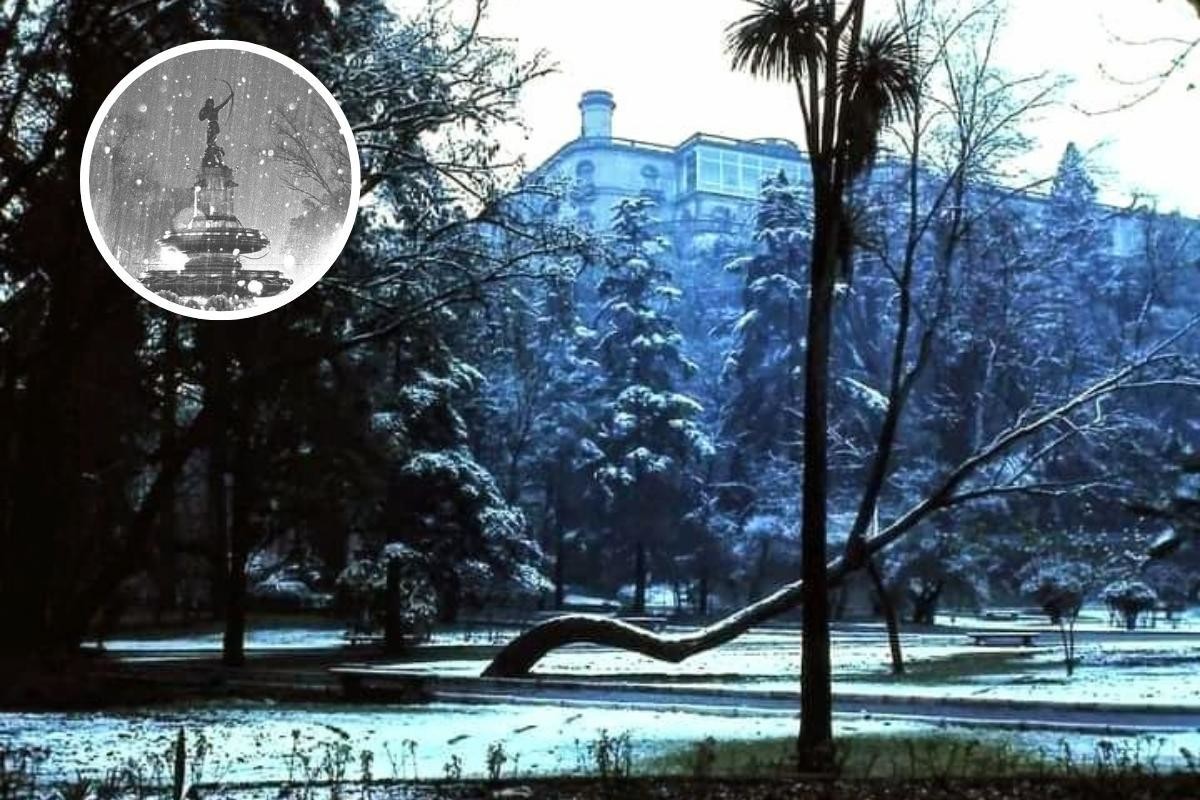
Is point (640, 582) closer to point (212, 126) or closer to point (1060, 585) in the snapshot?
point (1060, 585)

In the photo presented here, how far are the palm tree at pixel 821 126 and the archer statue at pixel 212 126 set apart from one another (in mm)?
3194

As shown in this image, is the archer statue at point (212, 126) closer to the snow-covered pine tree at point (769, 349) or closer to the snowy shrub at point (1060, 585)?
the snowy shrub at point (1060, 585)

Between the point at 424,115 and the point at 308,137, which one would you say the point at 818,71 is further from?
the point at 424,115

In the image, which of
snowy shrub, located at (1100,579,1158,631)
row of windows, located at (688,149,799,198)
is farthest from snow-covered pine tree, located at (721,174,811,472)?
snowy shrub, located at (1100,579,1158,631)

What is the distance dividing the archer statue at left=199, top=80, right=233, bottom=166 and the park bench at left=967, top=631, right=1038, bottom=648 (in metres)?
16.5

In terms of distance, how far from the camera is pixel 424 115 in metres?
13.4

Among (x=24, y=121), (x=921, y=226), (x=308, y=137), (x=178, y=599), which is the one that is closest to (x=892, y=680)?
(x=921, y=226)

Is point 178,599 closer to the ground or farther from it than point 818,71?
closer to the ground

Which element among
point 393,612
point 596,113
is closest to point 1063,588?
point 596,113

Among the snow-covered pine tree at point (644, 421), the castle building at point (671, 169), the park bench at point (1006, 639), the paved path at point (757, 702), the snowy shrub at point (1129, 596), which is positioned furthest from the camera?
the snow-covered pine tree at point (644, 421)

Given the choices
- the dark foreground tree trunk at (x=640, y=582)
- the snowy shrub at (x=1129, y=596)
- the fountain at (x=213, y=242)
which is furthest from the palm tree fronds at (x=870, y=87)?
the dark foreground tree trunk at (x=640, y=582)

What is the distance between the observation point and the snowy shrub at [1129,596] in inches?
657

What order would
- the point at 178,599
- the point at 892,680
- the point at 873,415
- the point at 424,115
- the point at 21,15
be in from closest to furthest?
the point at 21,15
the point at 424,115
the point at 892,680
the point at 873,415
the point at 178,599

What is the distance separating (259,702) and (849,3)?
9.07 metres
